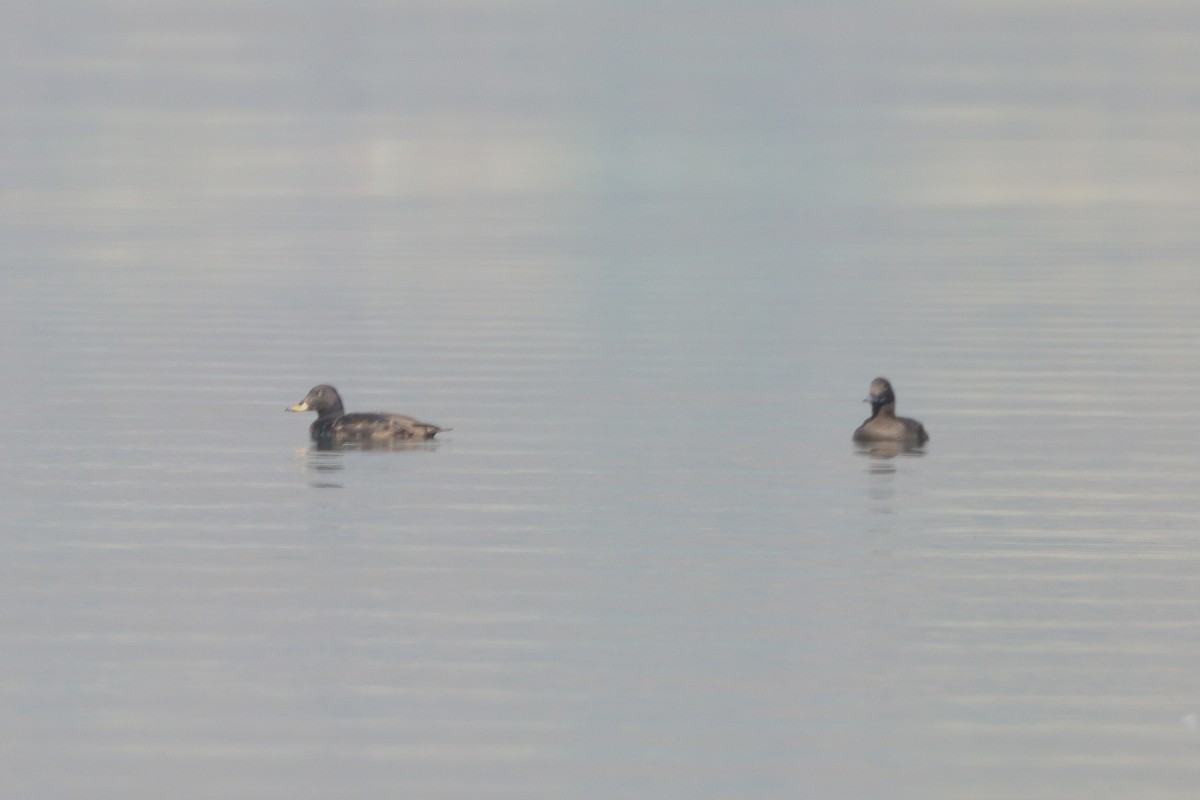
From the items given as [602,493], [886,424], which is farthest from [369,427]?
[886,424]

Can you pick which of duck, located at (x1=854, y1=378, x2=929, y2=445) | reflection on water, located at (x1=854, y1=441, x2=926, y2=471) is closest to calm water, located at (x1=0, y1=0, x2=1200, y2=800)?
reflection on water, located at (x1=854, y1=441, x2=926, y2=471)

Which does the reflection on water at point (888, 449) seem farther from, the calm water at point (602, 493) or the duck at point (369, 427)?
the duck at point (369, 427)

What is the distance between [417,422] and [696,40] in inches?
5058

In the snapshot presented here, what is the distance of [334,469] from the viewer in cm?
1992

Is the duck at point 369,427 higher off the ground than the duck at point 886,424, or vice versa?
the duck at point 886,424

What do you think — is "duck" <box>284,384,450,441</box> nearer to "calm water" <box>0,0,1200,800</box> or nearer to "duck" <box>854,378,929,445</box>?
"calm water" <box>0,0,1200,800</box>

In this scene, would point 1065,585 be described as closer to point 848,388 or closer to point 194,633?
point 194,633

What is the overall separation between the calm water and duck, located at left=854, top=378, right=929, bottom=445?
0.84 ft

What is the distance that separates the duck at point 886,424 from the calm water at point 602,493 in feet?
0.84

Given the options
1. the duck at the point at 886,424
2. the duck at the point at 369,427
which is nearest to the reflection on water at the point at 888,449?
the duck at the point at 886,424

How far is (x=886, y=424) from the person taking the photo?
20.9 meters

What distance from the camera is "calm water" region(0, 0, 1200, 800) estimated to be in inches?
491

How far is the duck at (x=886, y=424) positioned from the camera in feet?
68.3

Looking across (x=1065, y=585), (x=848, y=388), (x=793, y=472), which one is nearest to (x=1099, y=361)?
(x=848, y=388)
